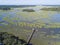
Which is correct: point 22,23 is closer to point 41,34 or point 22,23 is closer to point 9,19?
point 9,19

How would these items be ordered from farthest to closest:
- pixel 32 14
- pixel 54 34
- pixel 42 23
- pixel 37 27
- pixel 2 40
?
pixel 32 14
pixel 42 23
pixel 37 27
pixel 54 34
pixel 2 40

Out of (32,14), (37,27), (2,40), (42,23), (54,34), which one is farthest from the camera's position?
(32,14)

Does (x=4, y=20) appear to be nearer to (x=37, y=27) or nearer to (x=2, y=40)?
(x=37, y=27)

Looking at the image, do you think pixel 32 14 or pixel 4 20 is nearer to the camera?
pixel 4 20


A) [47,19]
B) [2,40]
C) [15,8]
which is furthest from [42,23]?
[2,40]

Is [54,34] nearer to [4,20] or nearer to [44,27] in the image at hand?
[44,27]

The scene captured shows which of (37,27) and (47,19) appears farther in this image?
(47,19)

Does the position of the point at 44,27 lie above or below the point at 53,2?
below

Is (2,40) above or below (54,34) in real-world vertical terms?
above

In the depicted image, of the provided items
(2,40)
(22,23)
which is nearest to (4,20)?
(22,23)
